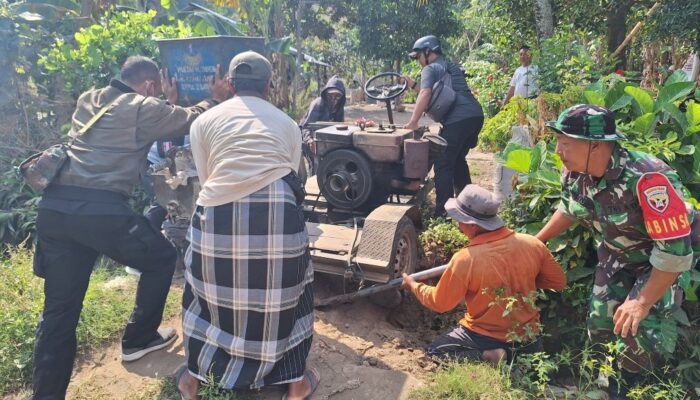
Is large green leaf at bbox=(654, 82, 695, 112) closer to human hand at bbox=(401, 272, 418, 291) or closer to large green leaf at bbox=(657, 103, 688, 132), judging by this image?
large green leaf at bbox=(657, 103, 688, 132)

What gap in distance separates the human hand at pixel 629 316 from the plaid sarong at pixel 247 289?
1.74 metres

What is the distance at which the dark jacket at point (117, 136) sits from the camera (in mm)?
3217

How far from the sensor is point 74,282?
319 cm

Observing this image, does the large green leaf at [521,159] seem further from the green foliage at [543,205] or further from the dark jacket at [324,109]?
the dark jacket at [324,109]

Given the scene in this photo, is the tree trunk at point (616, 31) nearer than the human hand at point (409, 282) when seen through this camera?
No

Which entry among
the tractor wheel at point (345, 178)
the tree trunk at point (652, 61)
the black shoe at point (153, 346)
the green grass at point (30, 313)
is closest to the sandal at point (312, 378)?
the black shoe at point (153, 346)

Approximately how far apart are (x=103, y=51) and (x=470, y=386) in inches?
264

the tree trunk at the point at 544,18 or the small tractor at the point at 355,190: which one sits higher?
the tree trunk at the point at 544,18

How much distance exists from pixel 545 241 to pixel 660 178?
1.05 m

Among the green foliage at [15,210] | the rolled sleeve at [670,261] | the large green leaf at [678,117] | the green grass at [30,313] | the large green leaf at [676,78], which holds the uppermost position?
the large green leaf at [676,78]

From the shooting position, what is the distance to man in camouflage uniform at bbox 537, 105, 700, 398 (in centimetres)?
249

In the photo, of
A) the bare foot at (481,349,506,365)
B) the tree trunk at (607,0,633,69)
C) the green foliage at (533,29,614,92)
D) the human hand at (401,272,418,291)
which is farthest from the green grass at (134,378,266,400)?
the tree trunk at (607,0,633,69)

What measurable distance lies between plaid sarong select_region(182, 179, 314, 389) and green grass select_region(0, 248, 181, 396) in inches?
53.1

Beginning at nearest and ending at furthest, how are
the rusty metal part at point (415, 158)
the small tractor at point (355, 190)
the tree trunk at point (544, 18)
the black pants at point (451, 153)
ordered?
the small tractor at point (355, 190), the rusty metal part at point (415, 158), the black pants at point (451, 153), the tree trunk at point (544, 18)
